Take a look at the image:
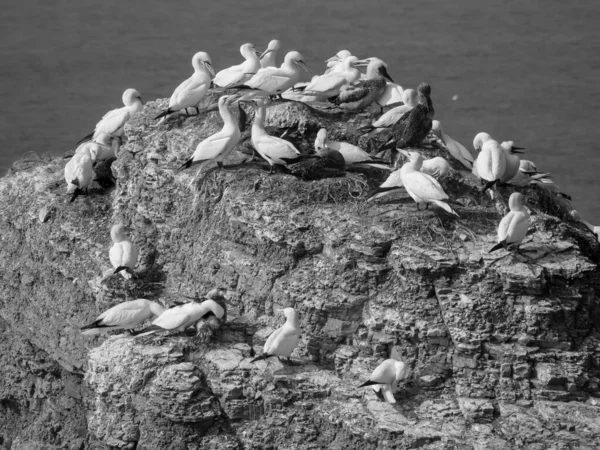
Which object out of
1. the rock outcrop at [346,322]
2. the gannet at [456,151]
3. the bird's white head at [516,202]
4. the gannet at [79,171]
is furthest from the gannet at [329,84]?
the bird's white head at [516,202]

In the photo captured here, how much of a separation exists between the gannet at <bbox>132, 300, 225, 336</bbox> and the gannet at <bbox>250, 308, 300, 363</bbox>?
1060 millimetres

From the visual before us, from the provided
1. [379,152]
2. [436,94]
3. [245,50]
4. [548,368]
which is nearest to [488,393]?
[548,368]

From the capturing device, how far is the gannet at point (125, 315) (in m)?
17.4

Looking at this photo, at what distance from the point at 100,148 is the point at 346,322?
19.8 ft

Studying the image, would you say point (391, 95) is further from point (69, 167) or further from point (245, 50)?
point (69, 167)

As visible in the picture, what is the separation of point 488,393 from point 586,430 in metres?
1.29

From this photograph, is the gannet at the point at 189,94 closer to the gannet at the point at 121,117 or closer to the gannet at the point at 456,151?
the gannet at the point at 121,117

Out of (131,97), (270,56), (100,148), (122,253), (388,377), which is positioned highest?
(270,56)

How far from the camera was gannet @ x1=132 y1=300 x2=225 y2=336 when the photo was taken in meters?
16.8

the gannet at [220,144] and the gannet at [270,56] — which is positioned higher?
the gannet at [270,56]

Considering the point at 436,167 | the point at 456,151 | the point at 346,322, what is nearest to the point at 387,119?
the point at 456,151

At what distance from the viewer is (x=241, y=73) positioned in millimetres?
20359

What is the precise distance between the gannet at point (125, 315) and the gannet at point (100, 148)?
144 inches

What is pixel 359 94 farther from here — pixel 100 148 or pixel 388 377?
pixel 388 377
